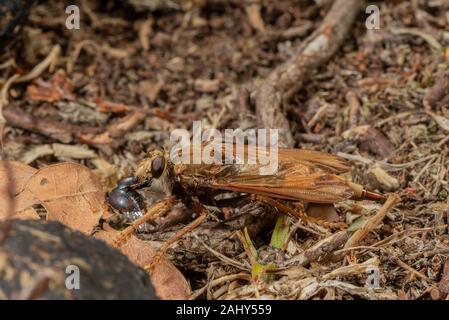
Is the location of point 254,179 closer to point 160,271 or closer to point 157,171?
point 157,171

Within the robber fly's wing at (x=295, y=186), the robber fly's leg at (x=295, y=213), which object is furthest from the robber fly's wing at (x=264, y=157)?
the robber fly's leg at (x=295, y=213)

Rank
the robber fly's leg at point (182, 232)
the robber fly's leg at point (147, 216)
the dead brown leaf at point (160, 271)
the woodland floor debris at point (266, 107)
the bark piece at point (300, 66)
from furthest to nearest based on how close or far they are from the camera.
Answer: the bark piece at point (300, 66) < the woodland floor debris at point (266, 107) < the robber fly's leg at point (147, 216) < the robber fly's leg at point (182, 232) < the dead brown leaf at point (160, 271)

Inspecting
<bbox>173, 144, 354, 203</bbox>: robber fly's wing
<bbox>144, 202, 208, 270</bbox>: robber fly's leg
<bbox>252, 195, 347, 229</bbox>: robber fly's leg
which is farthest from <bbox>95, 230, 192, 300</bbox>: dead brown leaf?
<bbox>252, 195, 347, 229</bbox>: robber fly's leg

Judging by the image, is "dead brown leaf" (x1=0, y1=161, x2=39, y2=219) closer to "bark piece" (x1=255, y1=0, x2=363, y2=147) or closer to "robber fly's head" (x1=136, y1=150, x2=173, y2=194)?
"robber fly's head" (x1=136, y1=150, x2=173, y2=194)

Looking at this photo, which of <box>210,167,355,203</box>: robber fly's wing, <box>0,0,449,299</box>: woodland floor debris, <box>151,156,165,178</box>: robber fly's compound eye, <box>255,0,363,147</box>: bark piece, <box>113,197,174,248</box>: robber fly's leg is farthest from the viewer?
<box>255,0,363,147</box>: bark piece

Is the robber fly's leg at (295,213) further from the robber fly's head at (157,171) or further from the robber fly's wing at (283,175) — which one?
the robber fly's head at (157,171)

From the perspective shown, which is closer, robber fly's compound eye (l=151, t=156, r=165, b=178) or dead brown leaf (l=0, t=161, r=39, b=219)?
dead brown leaf (l=0, t=161, r=39, b=219)
